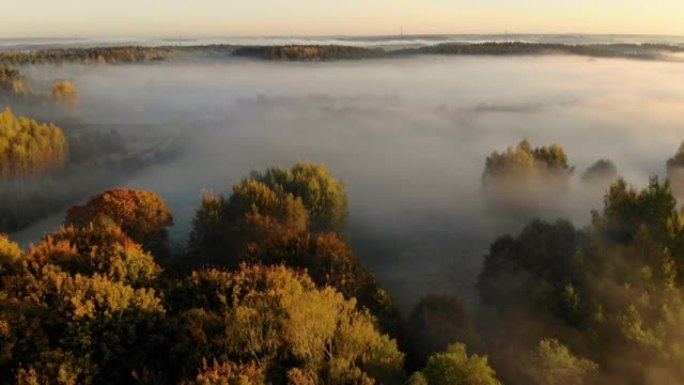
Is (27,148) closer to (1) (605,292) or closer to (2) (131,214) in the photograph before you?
(2) (131,214)

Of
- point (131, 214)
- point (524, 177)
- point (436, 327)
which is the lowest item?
point (436, 327)

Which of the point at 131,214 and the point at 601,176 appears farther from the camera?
the point at 601,176

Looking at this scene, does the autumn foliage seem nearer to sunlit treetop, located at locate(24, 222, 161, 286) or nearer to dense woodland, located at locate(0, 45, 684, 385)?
dense woodland, located at locate(0, 45, 684, 385)

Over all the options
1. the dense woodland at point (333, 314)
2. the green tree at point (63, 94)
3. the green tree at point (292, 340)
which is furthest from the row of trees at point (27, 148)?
the green tree at point (292, 340)

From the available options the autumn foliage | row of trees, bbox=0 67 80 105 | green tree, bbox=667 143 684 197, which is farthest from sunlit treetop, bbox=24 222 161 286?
row of trees, bbox=0 67 80 105

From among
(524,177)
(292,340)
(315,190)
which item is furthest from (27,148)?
(292,340)

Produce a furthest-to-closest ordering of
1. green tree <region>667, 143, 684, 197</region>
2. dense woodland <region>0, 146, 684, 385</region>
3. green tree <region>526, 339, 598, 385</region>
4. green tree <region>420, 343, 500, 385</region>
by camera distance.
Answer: green tree <region>667, 143, 684, 197</region>
green tree <region>526, 339, 598, 385</region>
dense woodland <region>0, 146, 684, 385</region>
green tree <region>420, 343, 500, 385</region>

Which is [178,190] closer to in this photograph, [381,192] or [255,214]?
[381,192]

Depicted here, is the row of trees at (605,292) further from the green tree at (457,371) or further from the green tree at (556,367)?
the green tree at (457,371)

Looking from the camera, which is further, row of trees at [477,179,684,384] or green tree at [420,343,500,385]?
row of trees at [477,179,684,384]
